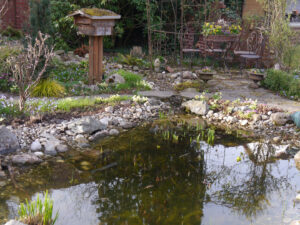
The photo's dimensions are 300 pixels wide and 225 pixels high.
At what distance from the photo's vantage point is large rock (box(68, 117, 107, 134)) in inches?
219

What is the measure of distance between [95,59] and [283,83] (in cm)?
419

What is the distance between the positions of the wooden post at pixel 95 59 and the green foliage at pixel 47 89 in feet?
2.94

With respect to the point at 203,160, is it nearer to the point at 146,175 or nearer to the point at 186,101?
the point at 146,175

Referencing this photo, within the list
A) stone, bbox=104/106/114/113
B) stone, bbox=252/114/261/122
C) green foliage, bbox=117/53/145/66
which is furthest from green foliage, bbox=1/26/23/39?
stone, bbox=252/114/261/122

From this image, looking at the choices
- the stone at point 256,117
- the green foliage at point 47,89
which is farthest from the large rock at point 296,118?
the green foliage at point 47,89

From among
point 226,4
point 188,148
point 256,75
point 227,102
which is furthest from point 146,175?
point 226,4

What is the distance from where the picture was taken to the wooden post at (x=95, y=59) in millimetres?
7844

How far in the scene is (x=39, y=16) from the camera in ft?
23.1

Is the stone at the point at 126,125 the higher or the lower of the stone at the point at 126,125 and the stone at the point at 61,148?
the higher

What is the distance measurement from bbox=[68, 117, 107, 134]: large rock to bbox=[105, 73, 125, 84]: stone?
2571mm

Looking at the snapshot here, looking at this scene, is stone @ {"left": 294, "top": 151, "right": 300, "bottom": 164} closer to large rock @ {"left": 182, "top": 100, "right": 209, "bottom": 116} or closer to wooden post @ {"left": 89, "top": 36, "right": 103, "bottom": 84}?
large rock @ {"left": 182, "top": 100, "right": 209, "bottom": 116}

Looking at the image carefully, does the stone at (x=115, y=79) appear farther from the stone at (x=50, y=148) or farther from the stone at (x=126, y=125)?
the stone at (x=50, y=148)

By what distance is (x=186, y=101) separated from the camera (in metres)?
7.49

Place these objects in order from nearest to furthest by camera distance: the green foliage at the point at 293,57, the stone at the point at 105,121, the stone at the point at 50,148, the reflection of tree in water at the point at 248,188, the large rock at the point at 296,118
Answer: the reflection of tree in water at the point at 248,188 → the stone at the point at 50,148 → the stone at the point at 105,121 → the large rock at the point at 296,118 → the green foliage at the point at 293,57
